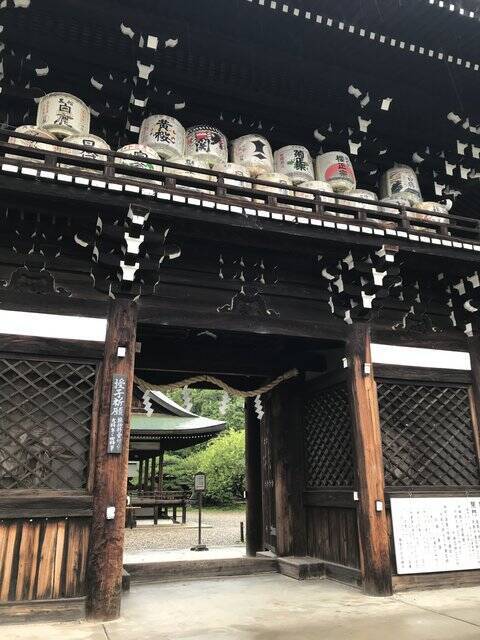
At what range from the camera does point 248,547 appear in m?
10.3

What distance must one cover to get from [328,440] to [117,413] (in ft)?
13.1

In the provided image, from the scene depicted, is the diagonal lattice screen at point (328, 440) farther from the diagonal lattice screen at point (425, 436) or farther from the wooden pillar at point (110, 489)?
the wooden pillar at point (110, 489)

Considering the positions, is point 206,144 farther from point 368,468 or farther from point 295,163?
point 368,468

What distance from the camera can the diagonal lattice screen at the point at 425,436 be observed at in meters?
7.27

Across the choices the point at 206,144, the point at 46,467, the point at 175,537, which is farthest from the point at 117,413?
the point at 175,537

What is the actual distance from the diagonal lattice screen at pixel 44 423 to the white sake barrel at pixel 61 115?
3.20 meters

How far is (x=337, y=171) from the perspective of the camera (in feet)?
25.6

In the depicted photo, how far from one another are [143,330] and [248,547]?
559 centimetres

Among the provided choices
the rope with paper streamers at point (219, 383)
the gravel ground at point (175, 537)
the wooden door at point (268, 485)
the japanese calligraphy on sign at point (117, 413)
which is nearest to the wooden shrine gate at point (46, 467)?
the japanese calligraphy on sign at point (117, 413)

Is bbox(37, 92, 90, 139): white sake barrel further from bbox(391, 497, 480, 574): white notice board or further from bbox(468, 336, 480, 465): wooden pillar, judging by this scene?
bbox(468, 336, 480, 465): wooden pillar

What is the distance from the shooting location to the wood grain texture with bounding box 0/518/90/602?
5176mm

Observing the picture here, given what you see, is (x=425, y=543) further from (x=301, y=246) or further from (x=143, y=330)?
(x=143, y=330)

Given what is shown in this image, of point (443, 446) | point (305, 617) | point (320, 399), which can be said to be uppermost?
point (320, 399)

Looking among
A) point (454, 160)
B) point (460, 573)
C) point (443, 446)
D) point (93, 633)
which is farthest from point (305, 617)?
point (454, 160)
